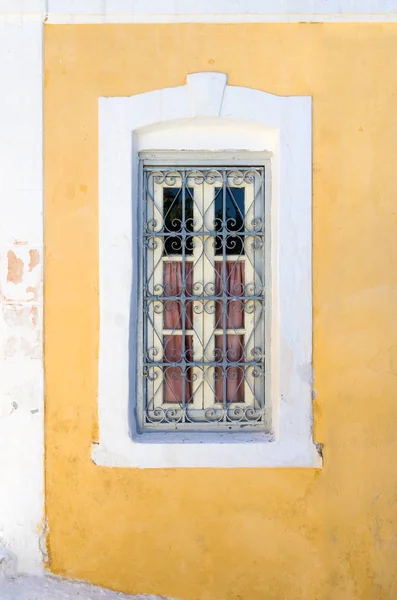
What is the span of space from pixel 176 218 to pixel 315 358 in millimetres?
1213

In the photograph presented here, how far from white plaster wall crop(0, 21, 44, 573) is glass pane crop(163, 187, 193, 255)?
0.76 meters

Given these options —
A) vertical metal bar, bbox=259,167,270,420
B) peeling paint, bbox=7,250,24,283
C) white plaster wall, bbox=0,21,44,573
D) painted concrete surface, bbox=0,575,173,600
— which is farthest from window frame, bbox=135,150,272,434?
painted concrete surface, bbox=0,575,173,600

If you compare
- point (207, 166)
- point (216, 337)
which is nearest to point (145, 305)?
point (216, 337)

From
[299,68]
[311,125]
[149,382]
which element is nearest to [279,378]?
[149,382]

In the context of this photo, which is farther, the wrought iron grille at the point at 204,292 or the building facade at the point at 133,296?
the wrought iron grille at the point at 204,292

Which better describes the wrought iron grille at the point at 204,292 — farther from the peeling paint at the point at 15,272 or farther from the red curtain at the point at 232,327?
the peeling paint at the point at 15,272

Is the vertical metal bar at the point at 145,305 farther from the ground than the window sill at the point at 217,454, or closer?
farther from the ground

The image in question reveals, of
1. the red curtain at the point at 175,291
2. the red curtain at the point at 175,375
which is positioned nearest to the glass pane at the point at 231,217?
the red curtain at the point at 175,291

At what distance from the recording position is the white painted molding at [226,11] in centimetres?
316

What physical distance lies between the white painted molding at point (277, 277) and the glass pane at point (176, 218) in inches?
10.1

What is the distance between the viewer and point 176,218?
3.34 m

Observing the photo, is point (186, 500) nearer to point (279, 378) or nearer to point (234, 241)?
point (279, 378)

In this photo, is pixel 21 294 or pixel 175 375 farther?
pixel 175 375

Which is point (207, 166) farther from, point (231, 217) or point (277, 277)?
point (277, 277)
